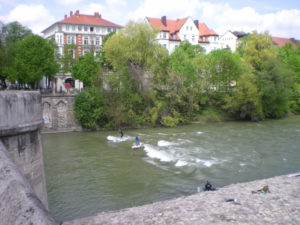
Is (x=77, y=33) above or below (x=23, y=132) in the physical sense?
above

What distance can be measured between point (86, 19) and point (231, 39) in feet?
145

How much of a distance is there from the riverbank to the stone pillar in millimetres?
4282

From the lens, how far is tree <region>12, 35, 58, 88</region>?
40125 millimetres

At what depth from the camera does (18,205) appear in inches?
130

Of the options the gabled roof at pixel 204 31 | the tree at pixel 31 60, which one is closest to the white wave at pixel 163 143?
the tree at pixel 31 60

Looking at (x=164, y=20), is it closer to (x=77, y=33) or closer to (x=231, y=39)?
(x=77, y=33)

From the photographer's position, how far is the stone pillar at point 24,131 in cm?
650

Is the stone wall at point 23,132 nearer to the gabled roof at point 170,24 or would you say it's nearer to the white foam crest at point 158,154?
the white foam crest at point 158,154

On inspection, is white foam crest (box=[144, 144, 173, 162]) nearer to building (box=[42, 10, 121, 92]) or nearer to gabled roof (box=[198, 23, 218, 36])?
building (box=[42, 10, 121, 92])

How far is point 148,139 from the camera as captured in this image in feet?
101

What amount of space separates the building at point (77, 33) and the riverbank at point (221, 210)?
48101 millimetres

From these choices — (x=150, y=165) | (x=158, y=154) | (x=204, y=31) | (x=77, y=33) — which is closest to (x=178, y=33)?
(x=204, y=31)

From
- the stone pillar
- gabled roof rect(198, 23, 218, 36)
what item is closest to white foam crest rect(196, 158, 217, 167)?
the stone pillar

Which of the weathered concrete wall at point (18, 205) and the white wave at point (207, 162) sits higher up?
the weathered concrete wall at point (18, 205)
